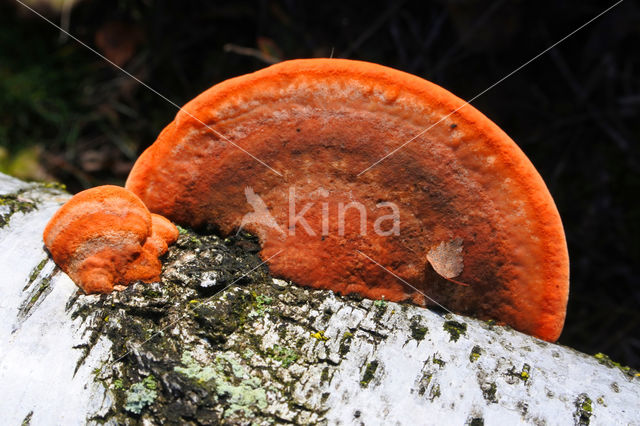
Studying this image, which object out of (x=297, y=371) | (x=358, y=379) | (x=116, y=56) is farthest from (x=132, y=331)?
(x=116, y=56)

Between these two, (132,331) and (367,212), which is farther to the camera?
(367,212)

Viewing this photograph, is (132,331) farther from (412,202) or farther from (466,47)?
(466,47)

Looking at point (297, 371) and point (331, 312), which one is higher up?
point (331, 312)

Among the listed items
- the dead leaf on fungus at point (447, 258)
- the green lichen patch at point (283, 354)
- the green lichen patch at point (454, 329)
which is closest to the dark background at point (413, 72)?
the dead leaf on fungus at point (447, 258)

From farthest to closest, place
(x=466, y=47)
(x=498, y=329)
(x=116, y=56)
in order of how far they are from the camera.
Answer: (x=116, y=56) < (x=466, y=47) < (x=498, y=329)

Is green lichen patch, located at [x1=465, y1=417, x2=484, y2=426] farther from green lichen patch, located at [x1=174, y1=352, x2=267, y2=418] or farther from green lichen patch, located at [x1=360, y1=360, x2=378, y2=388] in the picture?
green lichen patch, located at [x1=174, y1=352, x2=267, y2=418]

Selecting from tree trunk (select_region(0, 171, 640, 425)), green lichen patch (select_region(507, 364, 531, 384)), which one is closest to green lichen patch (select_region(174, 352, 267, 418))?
tree trunk (select_region(0, 171, 640, 425))

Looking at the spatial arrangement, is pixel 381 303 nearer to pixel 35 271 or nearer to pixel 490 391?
pixel 490 391
